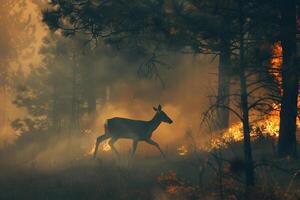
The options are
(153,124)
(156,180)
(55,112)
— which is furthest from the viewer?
(55,112)

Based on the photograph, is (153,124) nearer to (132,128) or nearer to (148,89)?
(132,128)

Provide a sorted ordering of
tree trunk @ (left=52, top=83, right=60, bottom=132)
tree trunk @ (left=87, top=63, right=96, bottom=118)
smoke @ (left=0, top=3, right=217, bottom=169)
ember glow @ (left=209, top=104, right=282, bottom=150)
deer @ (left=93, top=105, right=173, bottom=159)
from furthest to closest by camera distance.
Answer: tree trunk @ (left=52, top=83, right=60, bottom=132)
tree trunk @ (left=87, top=63, right=96, bottom=118)
smoke @ (left=0, top=3, right=217, bottom=169)
deer @ (left=93, top=105, right=173, bottom=159)
ember glow @ (left=209, top=104, right=282, bottom=150)

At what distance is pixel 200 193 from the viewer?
14.9 m

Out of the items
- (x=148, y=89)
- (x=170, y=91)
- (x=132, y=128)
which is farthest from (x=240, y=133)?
(x=148, y=89)

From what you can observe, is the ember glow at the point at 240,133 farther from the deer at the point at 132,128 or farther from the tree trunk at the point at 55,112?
the tree trunk at the point at 55,112

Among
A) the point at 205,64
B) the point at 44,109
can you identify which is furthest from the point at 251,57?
the point at 44,109

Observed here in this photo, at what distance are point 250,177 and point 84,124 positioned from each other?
35079 millimetres

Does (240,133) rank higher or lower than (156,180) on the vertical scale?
higher

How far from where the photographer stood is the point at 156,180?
18125mm

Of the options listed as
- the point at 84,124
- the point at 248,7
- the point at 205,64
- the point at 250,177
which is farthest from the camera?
the point at 84,124

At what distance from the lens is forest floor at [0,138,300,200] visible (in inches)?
573

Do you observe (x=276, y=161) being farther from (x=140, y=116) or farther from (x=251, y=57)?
(x=140, y=116)

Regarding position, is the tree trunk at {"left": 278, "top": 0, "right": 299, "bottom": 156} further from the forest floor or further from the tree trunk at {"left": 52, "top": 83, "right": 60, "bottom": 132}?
the tree trunk at {"left": 52, "top": 83, "right": 60, "bottom": 132}

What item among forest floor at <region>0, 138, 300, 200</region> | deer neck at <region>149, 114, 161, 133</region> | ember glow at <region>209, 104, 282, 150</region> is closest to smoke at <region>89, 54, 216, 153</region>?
ember glow at <region>209, 104, 282, 150</region>
